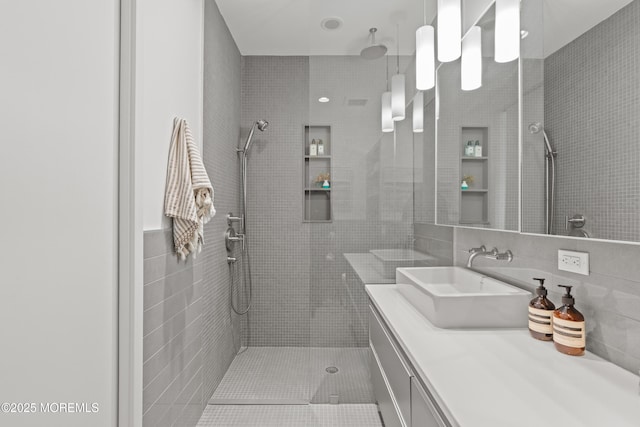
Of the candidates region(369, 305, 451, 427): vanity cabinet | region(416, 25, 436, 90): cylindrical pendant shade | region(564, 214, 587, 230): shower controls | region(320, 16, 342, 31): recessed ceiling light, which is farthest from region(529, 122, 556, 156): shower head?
region(320, 16, 342, 31): recessed ceiling light

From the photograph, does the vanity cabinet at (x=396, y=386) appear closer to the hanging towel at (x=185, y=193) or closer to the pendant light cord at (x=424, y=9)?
the hanging towel at (x=185, y=193)

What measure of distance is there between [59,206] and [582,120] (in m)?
1.62

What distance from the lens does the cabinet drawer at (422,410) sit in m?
0.84

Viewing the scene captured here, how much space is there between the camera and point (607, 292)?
39.9 inches

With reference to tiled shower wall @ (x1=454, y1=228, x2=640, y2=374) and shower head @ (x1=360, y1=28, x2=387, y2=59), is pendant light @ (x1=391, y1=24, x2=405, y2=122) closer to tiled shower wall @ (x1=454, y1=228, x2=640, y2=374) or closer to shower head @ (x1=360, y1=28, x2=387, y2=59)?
shower head @ (x1=360, y1=28, x2=387, y2=59)

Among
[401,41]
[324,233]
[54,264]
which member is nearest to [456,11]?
[401,41]

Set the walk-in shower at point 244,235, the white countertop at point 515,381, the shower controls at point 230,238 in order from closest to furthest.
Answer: the white countertop at point 515,381 → the shower controls at point 230,238 → the walk-in shower at point 244,235

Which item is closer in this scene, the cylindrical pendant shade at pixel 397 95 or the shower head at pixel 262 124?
the cylindrical pendant shade at pixel 397 95

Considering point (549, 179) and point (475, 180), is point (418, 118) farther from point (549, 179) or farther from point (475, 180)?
point (549, 179)

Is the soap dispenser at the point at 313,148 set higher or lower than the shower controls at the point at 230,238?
higher

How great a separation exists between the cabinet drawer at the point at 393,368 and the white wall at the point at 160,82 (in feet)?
3.70

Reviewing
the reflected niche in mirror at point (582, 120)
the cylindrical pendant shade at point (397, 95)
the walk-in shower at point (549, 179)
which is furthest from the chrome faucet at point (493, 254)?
the cylindrical pendant shade at point (397, 95)

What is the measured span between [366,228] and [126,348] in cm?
137

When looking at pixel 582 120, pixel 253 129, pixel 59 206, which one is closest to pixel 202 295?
pixel 59 206
